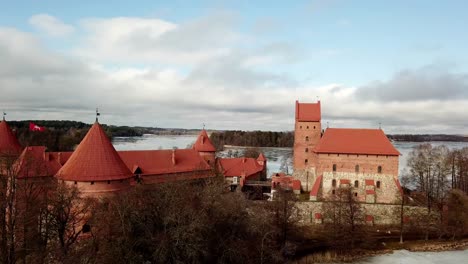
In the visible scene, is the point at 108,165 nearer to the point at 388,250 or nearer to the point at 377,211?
the point at 388,250

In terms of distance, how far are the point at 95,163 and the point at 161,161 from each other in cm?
1094

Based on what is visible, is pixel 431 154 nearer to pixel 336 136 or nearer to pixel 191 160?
pixel 336 136

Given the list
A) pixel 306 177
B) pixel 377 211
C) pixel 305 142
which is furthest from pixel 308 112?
pixel 377 211

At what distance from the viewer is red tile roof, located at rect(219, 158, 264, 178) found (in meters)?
38.0

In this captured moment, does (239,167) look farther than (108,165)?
Yes

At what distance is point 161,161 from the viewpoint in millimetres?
30375

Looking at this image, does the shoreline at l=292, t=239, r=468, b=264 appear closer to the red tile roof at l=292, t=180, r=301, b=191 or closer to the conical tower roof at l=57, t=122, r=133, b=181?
the red tile roof at l=292, t=180, r=301, b=191

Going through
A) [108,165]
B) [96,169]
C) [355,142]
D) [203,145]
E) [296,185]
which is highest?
[355,142]

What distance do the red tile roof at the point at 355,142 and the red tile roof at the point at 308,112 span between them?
2083 mm

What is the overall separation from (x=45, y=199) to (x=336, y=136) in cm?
2461

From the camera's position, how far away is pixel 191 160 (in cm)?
3272

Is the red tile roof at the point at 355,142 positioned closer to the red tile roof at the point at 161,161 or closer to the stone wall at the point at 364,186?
the stone wall at the point at 364,186

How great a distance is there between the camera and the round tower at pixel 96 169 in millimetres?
19125

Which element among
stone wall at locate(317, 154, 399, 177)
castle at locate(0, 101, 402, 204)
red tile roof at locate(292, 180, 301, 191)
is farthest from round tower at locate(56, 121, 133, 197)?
stone wall at locate(317, 154, 399, 177)
